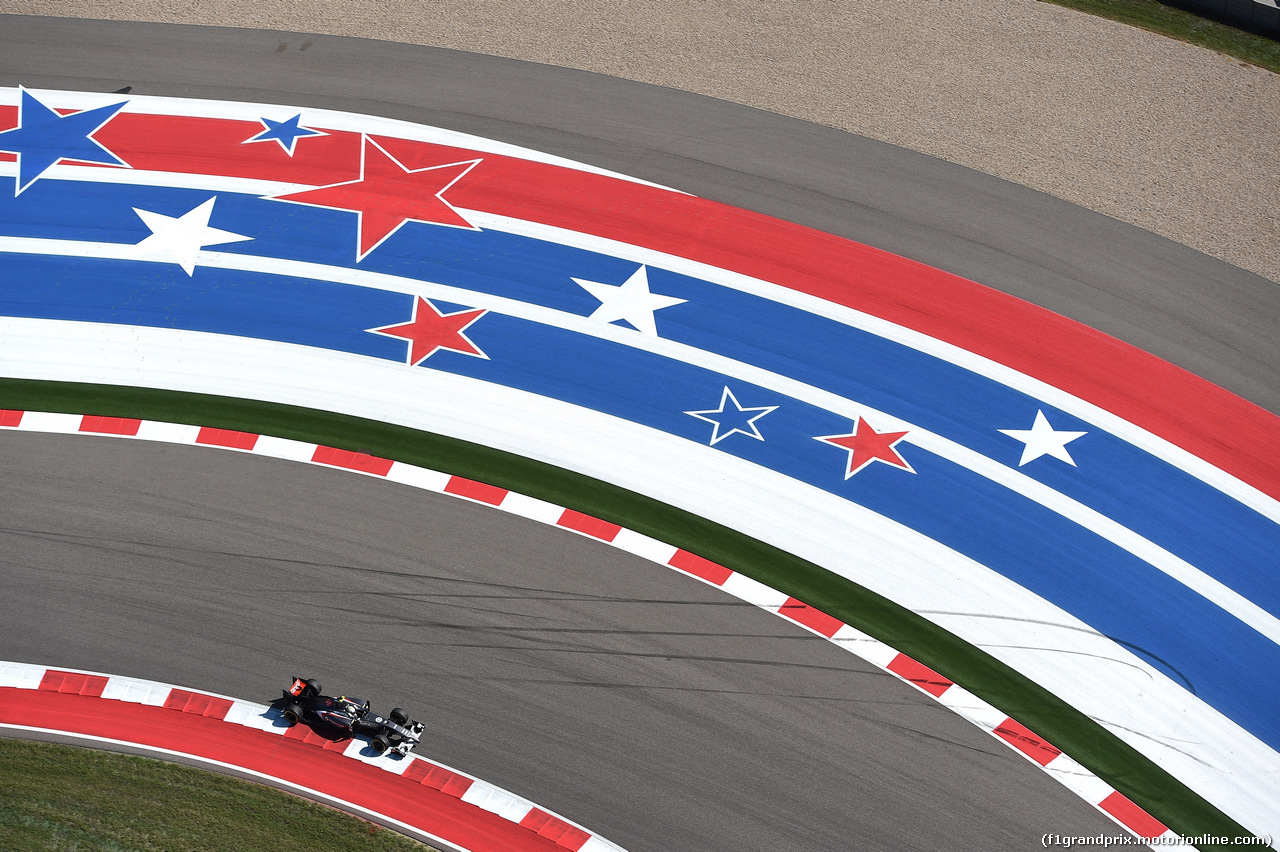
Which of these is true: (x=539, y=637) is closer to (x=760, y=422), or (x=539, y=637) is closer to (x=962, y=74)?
(x=760, y=422)

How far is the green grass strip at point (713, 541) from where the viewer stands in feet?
54.2

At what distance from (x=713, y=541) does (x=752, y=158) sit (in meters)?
10.4

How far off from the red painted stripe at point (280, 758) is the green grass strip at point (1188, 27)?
25650 millimetres

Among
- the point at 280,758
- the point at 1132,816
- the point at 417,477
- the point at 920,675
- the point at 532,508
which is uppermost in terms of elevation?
the point at 417,477

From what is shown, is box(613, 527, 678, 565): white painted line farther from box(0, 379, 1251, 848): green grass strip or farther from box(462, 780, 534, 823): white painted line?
box(462, 780, 534, 823): white painted line

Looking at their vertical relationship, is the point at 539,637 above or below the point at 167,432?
below

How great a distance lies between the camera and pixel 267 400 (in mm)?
20453

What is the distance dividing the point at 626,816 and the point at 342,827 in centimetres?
419

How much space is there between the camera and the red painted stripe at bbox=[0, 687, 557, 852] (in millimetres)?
15734

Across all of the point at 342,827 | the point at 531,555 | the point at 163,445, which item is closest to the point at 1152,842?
the point at 531,555

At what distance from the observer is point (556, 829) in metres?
15.8

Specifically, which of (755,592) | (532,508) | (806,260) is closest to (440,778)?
(532,508)

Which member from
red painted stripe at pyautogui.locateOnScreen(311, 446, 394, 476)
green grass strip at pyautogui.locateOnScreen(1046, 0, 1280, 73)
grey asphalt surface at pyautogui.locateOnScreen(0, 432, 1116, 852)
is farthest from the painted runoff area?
green grass strip at pyautogui.locateOnScreen(1046, 0, 1280, 73)

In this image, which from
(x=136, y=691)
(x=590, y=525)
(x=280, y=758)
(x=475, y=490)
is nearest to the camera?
(x=280, y=758)
